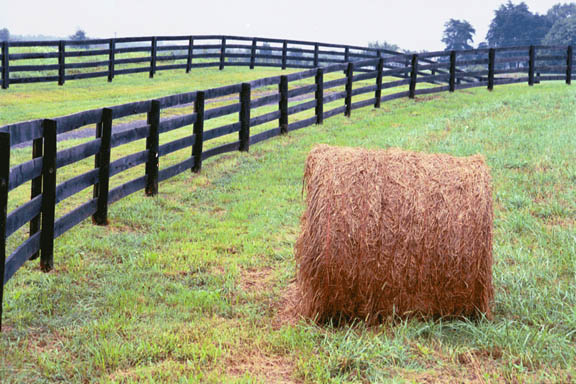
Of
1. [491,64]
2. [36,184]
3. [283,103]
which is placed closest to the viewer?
[36,184]

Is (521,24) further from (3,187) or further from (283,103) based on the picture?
(3,187)

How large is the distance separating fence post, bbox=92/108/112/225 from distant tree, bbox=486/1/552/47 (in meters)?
71.2

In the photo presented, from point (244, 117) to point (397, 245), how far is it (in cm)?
786

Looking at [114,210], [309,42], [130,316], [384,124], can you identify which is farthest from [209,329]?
[309,42]

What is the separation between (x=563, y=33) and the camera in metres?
61.5

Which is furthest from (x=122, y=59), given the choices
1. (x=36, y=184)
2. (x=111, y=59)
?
(x=36, y=184)

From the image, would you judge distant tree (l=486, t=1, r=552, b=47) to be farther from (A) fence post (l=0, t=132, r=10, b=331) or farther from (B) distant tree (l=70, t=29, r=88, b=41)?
(A) fence post (l=0, t=132, r=10, b=331)

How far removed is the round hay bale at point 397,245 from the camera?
4.57 metres

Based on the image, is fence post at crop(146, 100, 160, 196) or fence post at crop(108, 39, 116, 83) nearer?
fence post at crop(146, 100, 160, 196)

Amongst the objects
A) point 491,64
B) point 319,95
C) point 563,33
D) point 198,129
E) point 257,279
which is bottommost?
point 257,279

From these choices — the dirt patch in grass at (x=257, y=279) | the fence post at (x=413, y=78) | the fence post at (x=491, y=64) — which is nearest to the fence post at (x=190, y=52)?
the fence post at (x=413, y=78)

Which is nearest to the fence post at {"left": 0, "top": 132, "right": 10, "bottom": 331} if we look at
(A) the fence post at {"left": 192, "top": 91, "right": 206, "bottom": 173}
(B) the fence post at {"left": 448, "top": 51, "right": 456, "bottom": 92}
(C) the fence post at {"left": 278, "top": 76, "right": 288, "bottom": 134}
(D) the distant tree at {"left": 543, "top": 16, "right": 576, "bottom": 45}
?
(A) the fence post at {"left": 192, "top": 91, "right": 206, "bottom": 173}

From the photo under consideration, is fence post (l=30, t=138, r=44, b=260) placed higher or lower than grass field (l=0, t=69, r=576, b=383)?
higher

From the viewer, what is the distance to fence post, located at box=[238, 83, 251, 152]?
1202cm
